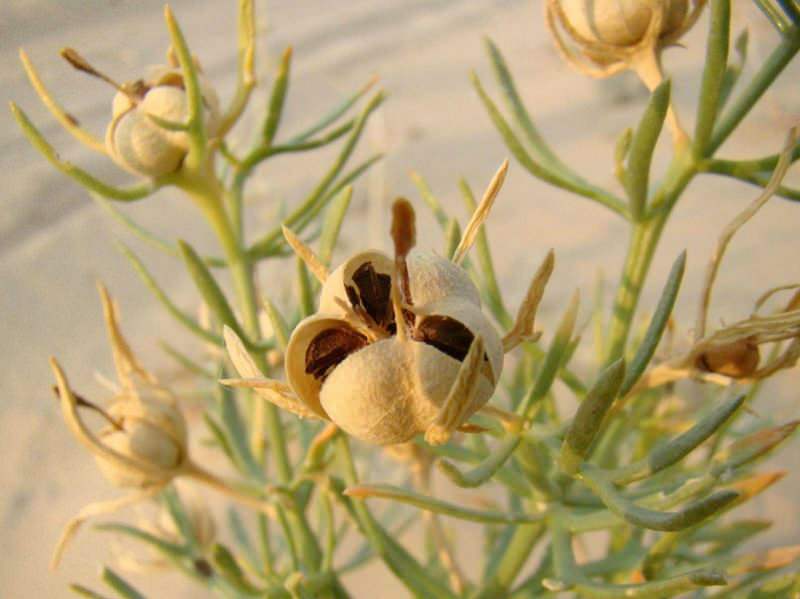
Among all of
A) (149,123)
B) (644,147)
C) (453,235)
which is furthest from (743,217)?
(149,123)

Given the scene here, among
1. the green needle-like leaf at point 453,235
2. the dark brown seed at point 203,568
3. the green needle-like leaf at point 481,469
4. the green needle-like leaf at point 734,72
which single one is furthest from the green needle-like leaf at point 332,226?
the dark brown seed at point 203,568

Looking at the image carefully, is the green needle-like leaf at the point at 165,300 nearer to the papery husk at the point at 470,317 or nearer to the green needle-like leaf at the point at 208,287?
the green needle-like leaf at the point at 208,287

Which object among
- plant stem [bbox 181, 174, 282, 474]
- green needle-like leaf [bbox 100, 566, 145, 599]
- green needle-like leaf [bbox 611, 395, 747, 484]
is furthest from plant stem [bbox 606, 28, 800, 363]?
green needle-like leaf [bbox 100, 566, 145, 599]

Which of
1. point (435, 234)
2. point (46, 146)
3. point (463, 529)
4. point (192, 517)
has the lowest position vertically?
point (192, 517)

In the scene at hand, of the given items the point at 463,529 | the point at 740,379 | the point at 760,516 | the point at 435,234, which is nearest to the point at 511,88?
the point at 740,379

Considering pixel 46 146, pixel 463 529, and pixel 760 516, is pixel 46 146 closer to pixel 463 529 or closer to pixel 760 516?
pixel 463 529

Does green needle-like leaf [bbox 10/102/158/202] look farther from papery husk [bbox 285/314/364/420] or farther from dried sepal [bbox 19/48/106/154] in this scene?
papery husk [bbox 285/314/364/420]
